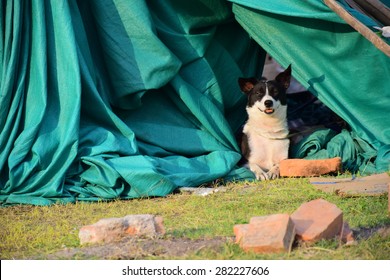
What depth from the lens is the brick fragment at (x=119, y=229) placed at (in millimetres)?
5434

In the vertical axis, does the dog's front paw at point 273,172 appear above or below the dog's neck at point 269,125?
below

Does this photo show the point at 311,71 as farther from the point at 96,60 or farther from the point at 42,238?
the point at 42,238

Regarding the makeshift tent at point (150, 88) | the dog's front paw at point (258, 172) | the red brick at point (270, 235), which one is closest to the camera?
the red brick at point (270, 235)

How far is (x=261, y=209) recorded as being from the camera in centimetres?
639

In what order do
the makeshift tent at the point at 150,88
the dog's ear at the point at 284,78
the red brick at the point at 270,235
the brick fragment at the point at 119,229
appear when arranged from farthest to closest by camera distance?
the dog's ear at the point at 284,78 → the makeshift tent at the point at 150,88 → the brick fragment at the point at 119,229 → the red brick at the point at 270,235

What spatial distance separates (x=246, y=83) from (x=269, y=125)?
51 centimetres

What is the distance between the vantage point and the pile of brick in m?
4.97

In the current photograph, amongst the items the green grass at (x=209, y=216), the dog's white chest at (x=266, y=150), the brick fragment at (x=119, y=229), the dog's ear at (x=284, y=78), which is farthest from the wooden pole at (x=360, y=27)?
the brick fragment at (x=119, y=229)

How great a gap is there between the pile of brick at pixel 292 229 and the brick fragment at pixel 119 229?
577 mm

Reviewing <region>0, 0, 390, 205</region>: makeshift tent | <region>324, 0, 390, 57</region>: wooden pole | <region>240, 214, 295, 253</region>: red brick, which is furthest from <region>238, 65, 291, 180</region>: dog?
<region>240, 214, 295, 253</region>: red brick

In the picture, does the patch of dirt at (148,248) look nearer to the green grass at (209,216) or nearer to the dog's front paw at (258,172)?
the green grass at (209,216)

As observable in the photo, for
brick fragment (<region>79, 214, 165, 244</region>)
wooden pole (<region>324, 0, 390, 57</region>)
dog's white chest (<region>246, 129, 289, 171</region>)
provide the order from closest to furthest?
1. brick fragment (<region>79, 214, 165, 244</region>)
2. wooden pole (<region>324, 0, 390, 57</region>)
3. dog's white chest (<region>246, 129, 289, 171</region>)

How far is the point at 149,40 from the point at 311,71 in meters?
1.57

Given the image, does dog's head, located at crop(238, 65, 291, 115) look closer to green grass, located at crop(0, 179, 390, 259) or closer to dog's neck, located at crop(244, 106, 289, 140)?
dog's neck, located at crop(244, 106, 289, 140)
